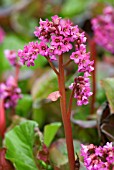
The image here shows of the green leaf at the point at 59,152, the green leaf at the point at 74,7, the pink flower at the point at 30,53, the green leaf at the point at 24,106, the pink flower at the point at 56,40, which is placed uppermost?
the green leaf at the point at 74,7

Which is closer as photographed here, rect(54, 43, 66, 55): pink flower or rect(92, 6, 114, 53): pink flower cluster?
rect(54, 43, 66, 55): pink flower

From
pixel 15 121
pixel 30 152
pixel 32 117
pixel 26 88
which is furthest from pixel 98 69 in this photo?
pixel 30 152

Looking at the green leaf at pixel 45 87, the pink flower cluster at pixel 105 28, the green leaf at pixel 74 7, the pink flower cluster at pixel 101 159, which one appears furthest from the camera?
the green leaf at pixel 74 7

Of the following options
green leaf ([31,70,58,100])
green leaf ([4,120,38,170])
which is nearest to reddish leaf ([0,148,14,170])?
green leaf ([4,120,38,170])

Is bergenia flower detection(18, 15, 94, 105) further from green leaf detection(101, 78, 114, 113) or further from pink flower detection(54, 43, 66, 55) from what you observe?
green leaf detection(101, 78, 114, 113)

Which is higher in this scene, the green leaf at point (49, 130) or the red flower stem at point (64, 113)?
the red flower stem at point (64, 113)

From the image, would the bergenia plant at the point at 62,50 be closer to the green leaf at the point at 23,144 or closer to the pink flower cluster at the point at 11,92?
the green leaf at the point at 23,144

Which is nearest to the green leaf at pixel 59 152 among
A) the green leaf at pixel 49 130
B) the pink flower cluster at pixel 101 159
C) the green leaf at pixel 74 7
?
the green leaf at pixel 49 130

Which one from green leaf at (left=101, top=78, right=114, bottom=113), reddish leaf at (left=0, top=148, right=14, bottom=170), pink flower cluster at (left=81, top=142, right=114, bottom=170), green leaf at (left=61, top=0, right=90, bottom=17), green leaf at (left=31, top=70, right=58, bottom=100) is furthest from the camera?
green leaf at (left=61, top=0, right=90, bottom=17)
